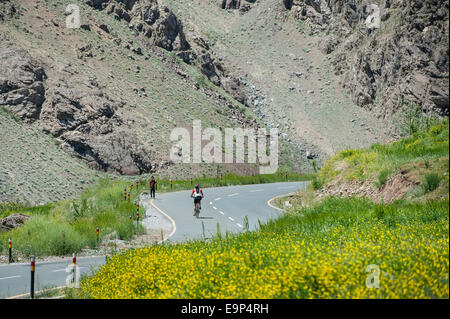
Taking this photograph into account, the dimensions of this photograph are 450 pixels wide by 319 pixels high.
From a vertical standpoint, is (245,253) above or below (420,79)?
below

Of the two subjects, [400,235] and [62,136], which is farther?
[62,136]

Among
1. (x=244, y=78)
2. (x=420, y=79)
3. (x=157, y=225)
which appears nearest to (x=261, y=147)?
(x=244, y=78)

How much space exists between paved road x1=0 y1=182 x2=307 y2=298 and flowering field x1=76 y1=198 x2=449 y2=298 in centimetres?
253

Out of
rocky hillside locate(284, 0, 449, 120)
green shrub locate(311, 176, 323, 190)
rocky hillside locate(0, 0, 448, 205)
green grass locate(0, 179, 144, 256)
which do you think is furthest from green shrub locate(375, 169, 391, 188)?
rocky hillside locate(284, 0, 449, 120)

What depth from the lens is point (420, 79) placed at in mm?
58094

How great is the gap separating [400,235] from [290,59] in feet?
216

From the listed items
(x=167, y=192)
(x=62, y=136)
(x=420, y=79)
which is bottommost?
(x=167, y=192)

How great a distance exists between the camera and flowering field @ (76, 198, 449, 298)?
5930mm

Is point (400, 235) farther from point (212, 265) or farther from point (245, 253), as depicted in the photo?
point (212, 265)

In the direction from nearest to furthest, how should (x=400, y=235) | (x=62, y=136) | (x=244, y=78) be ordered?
(x=400, y=235)
(x=62, y=136)
(x=244, y=78)

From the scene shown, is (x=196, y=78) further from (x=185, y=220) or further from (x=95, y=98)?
(x=185, y=220)

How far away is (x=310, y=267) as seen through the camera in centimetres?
642

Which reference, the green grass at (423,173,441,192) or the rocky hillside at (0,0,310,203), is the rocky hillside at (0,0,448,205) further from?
the green grass at (423,173,441,192)
